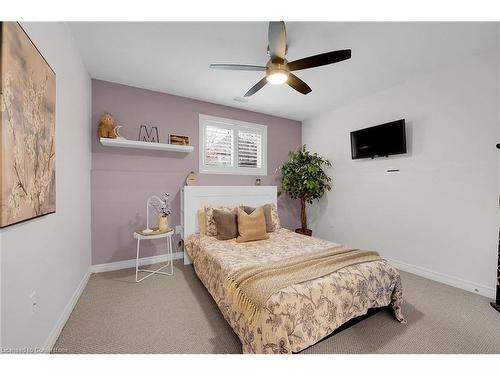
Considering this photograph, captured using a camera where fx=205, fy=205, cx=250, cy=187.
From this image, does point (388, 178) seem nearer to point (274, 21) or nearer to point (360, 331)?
point (360, 331)

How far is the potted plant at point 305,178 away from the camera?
12.5 ft

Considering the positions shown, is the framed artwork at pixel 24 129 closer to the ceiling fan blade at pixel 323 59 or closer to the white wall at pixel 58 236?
the white wall at pixel 58 236

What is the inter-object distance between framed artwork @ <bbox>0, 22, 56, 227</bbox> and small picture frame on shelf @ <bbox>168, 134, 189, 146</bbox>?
1711 mm

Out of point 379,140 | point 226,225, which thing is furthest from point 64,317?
point 379,140

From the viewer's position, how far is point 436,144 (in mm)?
2607

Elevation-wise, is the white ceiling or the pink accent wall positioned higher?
the white ceiling

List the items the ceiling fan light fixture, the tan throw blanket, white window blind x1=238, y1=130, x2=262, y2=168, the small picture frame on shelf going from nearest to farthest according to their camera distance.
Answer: the tan throw blanket → the ceiling fan light fixture → the small picture frame on shelf → white window blind x1=238, y1=130, x2=262, y2=168

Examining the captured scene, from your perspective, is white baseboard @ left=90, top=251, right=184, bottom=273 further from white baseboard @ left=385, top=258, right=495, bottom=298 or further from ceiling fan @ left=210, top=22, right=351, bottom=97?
white baseboard @ left=385, top=258, right=495, bottom=298

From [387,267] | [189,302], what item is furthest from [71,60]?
[387,267]

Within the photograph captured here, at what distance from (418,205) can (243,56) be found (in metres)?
2.95

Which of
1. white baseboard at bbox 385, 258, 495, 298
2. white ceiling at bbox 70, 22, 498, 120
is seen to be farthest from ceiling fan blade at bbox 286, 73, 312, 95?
white baseboard at bbox 385, 258, 495, 298

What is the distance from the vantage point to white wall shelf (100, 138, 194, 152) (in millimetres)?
2680

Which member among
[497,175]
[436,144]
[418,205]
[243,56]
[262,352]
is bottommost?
[262,352]

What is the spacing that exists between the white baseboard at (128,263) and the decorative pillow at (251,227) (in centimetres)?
133
